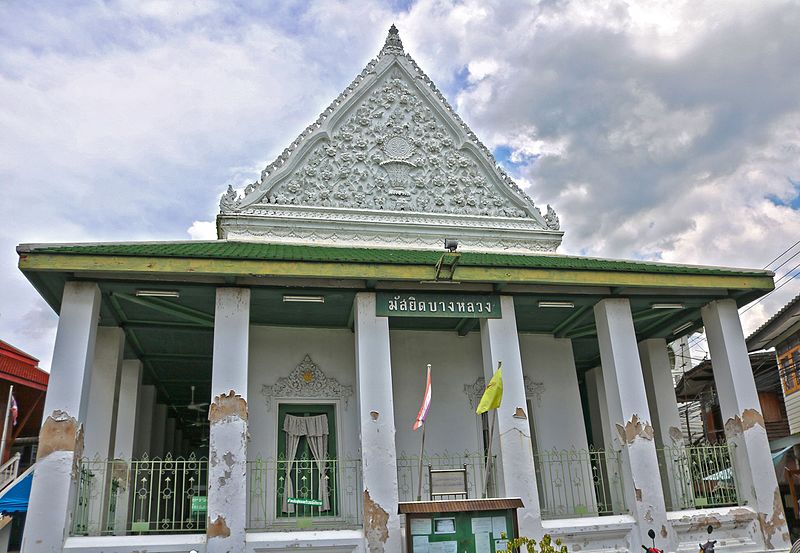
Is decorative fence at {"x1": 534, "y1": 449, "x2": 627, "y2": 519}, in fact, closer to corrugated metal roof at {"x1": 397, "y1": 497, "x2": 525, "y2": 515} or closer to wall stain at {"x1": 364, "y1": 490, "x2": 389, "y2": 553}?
corrugated metal roof at {"x1": 397, "y1": 497, "x2": 525, "y2": 515}

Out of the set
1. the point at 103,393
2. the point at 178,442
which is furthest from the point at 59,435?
the point at 178,442

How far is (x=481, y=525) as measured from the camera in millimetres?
8117

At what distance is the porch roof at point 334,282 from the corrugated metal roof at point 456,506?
9.94 ft

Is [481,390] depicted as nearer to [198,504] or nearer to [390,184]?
[390,184]

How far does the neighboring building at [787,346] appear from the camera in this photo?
17.0 m

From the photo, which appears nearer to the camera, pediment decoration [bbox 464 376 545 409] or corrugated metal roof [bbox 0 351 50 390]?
pediment decoration [bbox 464 376 545 409]

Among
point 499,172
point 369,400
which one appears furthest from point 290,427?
point 499,172

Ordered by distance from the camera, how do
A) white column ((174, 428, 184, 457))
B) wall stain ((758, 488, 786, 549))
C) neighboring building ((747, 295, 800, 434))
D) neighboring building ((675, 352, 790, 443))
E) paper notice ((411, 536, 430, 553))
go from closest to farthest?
paper notice ((411, 536, 430, 553)) < wall stain ((758, 488, 786, 549)) < neighboring building ((747, 295, 800, 434)) < neighboring building ((675, 352, 790, 443)) < white column ((174, 428, 184, 457))

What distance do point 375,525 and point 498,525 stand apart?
5.09ft

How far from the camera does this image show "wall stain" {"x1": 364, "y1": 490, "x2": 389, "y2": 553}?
8250 mm

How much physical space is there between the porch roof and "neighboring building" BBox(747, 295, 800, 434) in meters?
6.36

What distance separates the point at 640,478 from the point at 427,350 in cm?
418

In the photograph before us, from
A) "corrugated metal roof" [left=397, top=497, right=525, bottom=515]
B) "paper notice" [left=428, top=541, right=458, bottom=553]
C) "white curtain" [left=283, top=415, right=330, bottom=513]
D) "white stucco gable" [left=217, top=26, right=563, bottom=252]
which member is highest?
"white stucco gable" [left=217, top=26, right=563, bottom=252]

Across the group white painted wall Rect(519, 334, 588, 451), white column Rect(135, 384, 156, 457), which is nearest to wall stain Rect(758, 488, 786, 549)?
white painted wall Rect(519, 334, 588, 451)
